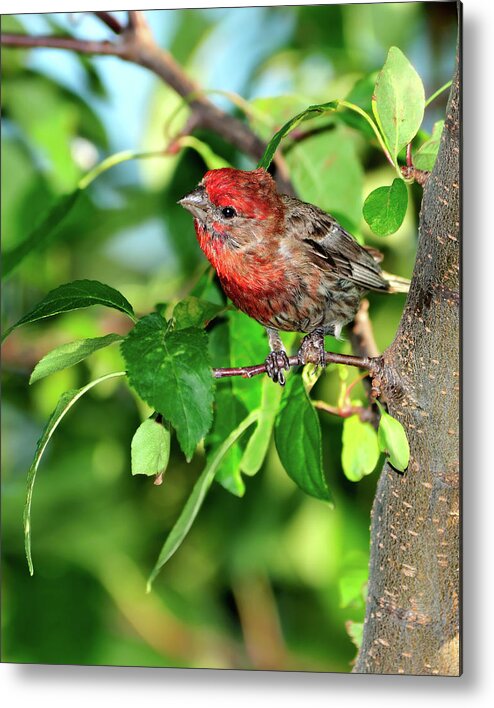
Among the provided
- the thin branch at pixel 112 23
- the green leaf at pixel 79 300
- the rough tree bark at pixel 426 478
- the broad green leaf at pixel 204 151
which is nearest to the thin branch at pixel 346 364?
the rough tree bark at pixel 426 478

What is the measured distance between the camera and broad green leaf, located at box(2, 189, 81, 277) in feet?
5.64

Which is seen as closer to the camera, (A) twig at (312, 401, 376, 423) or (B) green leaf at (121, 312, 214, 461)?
(B) green leaf at (121, 312, 214, 461)

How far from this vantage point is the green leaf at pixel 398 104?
1317 mm

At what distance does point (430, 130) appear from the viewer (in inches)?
62.3

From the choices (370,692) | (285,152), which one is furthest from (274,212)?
(370,692)

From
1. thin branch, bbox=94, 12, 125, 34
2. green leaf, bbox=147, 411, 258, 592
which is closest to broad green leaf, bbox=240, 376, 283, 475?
green leaf, bbox=147, 411, 258, 592

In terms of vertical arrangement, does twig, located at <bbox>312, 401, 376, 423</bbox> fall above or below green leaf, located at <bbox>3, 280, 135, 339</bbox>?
below

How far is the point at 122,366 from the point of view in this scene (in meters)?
1.89

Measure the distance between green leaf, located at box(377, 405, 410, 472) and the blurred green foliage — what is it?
32cm

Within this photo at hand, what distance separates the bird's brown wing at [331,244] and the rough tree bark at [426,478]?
0.14m

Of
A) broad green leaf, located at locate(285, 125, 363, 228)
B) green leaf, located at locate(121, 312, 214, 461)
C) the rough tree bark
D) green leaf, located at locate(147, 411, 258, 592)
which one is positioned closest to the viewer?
green leaf, located at locate(121, 312, 214, 461)

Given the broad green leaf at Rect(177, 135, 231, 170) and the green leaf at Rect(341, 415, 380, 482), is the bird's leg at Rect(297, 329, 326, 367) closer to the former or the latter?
the green leaf at Rect(341, 415, 380, 482)

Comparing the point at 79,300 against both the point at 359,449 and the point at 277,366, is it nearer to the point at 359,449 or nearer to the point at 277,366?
the point at 277,366

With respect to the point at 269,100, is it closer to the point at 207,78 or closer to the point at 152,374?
the point at 207,78
